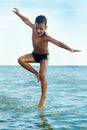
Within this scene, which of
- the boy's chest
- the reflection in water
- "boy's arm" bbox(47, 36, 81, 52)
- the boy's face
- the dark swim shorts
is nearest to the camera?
"boy's arm" bbox(47, 36, 81, 52)

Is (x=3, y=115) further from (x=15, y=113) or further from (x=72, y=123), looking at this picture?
(x=72, y=123)

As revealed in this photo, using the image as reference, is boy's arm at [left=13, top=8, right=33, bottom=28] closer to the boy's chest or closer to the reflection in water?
the boy's chest

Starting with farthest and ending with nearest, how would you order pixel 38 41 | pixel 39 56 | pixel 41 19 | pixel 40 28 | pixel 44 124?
1. pixel 44 124
2. pixel 39 56
3. pixel 38 41
4. pixel 40 28
5. pixel 41 19

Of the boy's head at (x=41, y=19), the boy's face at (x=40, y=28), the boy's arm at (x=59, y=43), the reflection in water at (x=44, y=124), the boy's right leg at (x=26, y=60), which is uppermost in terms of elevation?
the boy's head at (x=41, y=19)

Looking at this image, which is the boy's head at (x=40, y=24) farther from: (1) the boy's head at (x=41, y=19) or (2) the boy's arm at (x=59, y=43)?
(2) the boy's arm at (x=59, y=43)

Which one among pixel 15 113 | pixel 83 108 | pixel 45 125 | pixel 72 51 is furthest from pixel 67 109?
pixel 72 51

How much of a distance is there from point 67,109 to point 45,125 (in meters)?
6.41

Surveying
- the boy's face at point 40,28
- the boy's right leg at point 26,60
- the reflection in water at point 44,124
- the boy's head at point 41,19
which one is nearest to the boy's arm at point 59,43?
the boy's face at point 40,28

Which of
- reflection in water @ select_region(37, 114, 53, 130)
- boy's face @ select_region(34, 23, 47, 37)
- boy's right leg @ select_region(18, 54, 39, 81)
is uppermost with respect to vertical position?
boy's face @ select_region(34, 23, 47, 37)

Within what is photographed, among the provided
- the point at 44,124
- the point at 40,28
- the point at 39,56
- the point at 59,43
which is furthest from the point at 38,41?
the point at 44,124

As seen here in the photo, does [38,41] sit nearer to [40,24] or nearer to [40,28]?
[40,28]

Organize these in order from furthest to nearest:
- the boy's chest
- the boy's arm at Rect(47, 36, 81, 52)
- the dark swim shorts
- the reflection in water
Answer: the reflection in water < the dark swim shorts < the boy's chest < the boy's arm at Rect(47, 36, 81, 52)

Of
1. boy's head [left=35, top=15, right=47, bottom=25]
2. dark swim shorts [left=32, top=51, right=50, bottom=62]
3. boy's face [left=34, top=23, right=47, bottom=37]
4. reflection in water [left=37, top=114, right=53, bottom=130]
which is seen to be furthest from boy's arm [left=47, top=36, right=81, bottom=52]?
reflection in water [left=37, top=114, right=53, bottom=130]

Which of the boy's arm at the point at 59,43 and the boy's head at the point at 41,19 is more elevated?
the boy's head at the point at 41,19
